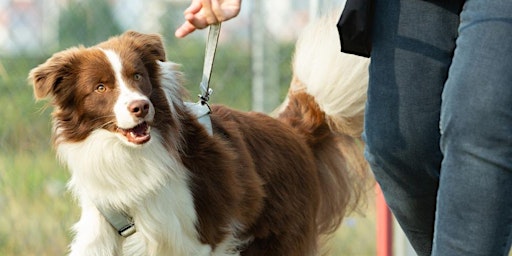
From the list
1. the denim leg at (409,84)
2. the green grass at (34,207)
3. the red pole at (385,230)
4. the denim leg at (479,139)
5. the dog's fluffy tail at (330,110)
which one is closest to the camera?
the denim leg at (479,139)

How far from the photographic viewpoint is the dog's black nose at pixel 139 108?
9.70 ft

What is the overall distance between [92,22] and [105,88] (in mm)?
2237

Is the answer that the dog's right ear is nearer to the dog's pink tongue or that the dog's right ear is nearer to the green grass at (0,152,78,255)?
the dog's pink tongue

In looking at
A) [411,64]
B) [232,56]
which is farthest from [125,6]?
[411,64]

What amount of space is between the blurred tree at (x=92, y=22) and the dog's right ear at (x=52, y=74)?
1974mm

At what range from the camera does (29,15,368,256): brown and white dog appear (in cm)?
314


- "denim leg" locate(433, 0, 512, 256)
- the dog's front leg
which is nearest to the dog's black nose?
the dog's front leg

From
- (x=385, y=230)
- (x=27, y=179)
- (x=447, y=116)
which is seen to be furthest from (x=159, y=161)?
(x=27, y=179)

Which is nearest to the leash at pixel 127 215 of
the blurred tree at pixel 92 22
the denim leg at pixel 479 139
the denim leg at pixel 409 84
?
the denim leg at pixel 409 84

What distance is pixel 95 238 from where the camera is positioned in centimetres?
320

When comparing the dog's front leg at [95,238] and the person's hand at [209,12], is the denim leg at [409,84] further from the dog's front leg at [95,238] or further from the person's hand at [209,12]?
the dog's front leg at [95,238]

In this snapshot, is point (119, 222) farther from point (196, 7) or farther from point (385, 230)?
point (385, 230)

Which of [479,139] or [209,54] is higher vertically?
[479,139]

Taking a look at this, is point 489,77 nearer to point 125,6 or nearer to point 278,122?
point 278,122
